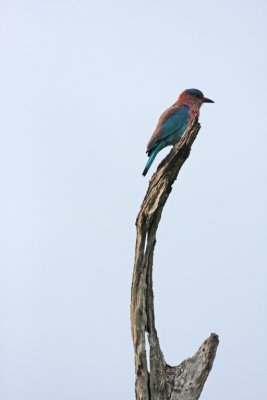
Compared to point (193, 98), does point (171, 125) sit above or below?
below

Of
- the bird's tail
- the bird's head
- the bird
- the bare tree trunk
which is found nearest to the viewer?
the bare tree trunk

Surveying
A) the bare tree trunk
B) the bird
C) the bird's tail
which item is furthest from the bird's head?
the bare tree trunk

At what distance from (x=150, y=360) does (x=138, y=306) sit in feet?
1.71

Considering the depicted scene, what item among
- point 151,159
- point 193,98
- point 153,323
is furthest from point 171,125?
point 153,323

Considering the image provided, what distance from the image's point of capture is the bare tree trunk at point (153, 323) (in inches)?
239

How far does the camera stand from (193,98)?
28.9 ft

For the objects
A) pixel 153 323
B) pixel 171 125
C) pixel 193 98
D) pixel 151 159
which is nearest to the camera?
pixel 153 323

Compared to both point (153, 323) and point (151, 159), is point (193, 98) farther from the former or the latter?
point (153, 323)

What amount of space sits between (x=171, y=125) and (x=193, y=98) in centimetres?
92

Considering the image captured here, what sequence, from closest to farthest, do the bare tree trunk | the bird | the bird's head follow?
the bare tree trunk → the bird → the bird's head

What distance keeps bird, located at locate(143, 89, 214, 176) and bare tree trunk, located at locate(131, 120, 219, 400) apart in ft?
4.08

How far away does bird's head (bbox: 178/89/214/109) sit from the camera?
28.7ft

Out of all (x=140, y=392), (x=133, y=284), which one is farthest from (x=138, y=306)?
(x=140, y=392)

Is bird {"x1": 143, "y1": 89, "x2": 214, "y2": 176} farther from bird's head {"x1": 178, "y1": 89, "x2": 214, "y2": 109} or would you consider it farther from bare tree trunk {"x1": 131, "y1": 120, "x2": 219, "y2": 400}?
bare tree trunk {"x1": 131, "y1": 120, "x2": 219, "y2": 400}
